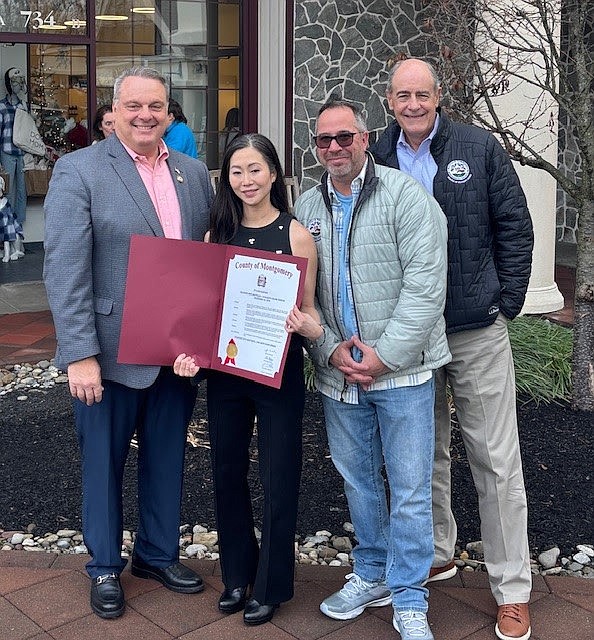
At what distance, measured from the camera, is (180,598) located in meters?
3.96

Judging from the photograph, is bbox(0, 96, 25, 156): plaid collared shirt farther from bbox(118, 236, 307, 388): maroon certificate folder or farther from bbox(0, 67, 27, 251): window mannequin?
bbox(118, 236, 307, 388): maroon certificate folder

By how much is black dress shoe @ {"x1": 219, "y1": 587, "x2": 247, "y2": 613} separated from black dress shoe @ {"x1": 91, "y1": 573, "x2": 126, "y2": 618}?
1.24ft

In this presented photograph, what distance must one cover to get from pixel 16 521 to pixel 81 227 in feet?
5.96

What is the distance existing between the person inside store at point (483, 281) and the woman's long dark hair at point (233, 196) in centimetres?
39

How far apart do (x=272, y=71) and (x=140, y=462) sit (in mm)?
7263

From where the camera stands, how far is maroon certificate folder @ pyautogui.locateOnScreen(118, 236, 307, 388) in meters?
3.46

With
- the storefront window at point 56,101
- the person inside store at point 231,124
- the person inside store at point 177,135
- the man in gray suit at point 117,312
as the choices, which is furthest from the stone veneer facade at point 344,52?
the man in gray suit at point 117,312

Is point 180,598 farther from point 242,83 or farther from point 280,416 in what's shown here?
point 242,83

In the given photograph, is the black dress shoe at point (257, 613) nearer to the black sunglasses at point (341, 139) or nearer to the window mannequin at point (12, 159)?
the black sunglasses at point (341, 139)

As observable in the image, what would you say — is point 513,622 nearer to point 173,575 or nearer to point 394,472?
point 394,472

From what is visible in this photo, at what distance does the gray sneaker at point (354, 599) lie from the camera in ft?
12.4

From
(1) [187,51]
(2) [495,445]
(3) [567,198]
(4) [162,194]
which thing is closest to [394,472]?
(2) [495,445]

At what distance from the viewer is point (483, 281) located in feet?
11.9

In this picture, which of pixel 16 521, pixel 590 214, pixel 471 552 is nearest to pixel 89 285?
pixel 16 521
